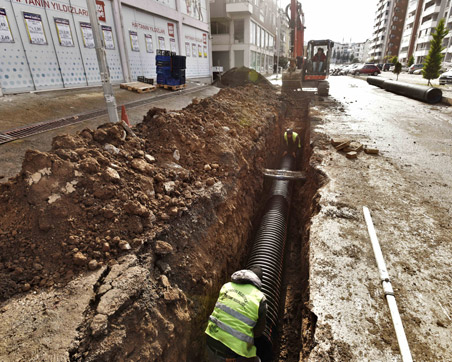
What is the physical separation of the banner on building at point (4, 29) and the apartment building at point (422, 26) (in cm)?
5615

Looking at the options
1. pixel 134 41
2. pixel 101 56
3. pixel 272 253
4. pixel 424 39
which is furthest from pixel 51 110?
pixel 424 39

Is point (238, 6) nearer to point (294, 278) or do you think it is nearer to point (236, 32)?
point (236, 32)

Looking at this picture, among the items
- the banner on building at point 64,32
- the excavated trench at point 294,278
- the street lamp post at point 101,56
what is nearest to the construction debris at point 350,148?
the excavated trench at point 294,278

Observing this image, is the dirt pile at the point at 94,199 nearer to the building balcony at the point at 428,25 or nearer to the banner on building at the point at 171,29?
the banner on building at the point at 171,29

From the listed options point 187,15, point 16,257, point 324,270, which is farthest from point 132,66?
point 324,270

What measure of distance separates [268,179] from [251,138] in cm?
139

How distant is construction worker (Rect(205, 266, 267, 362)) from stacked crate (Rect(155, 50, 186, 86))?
12.5 metres

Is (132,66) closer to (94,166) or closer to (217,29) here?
(94,166)

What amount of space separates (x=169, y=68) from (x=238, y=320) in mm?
12954

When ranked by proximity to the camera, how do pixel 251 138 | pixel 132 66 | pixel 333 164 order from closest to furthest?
1. pixel 333 164
2. pixel 251 138
3. pixel 132 66

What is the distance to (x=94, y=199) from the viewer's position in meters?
3.38

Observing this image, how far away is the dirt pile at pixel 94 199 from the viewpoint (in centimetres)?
281

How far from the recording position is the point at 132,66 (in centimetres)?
1372

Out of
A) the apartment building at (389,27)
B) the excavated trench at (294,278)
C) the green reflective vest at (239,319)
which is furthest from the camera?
the apartment building at (389,27)
